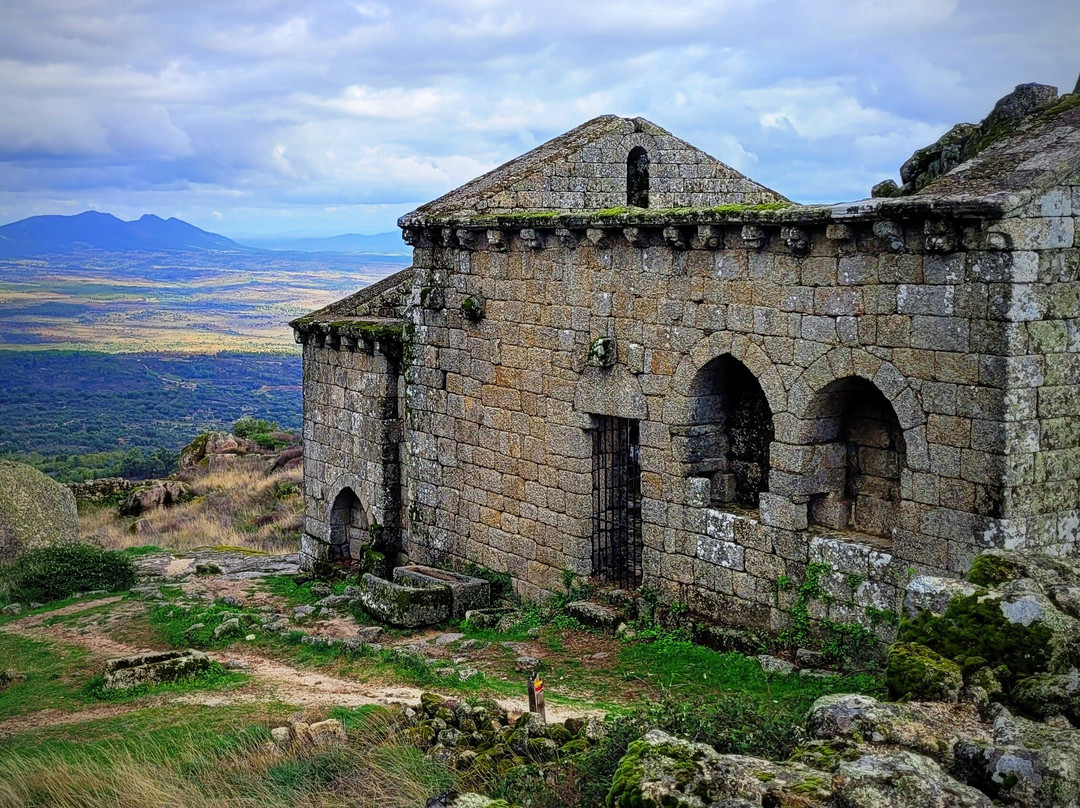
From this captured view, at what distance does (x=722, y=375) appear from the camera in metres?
11.2

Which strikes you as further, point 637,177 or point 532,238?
point 637,177

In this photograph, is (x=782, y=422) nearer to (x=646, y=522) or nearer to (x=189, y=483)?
(x=646, y=522)

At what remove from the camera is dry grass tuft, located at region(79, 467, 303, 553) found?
22969 mm

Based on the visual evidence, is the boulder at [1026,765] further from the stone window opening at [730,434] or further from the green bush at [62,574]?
the green bush at [62,574]

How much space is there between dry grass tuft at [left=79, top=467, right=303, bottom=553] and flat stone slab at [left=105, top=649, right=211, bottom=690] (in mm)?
10398

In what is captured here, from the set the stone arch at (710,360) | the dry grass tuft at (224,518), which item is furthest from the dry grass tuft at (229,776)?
the dry grass tuft at (224,518)

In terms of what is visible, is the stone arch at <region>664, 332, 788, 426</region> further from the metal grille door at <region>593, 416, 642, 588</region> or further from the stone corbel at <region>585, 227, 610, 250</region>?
the stone corbel at <region>585, 227, 610, 250</region>

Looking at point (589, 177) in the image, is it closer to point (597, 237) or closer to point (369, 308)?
point (597, 237)

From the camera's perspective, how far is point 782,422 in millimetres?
10133

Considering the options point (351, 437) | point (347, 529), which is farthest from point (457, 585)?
point (347, 529)

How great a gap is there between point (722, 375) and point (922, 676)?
5770 mm

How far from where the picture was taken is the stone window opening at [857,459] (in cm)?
991

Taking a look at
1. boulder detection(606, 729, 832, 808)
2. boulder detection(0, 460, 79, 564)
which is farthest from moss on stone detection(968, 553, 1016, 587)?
boulder detection(0, 460, 79, 564)

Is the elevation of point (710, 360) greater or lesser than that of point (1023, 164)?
lesser
